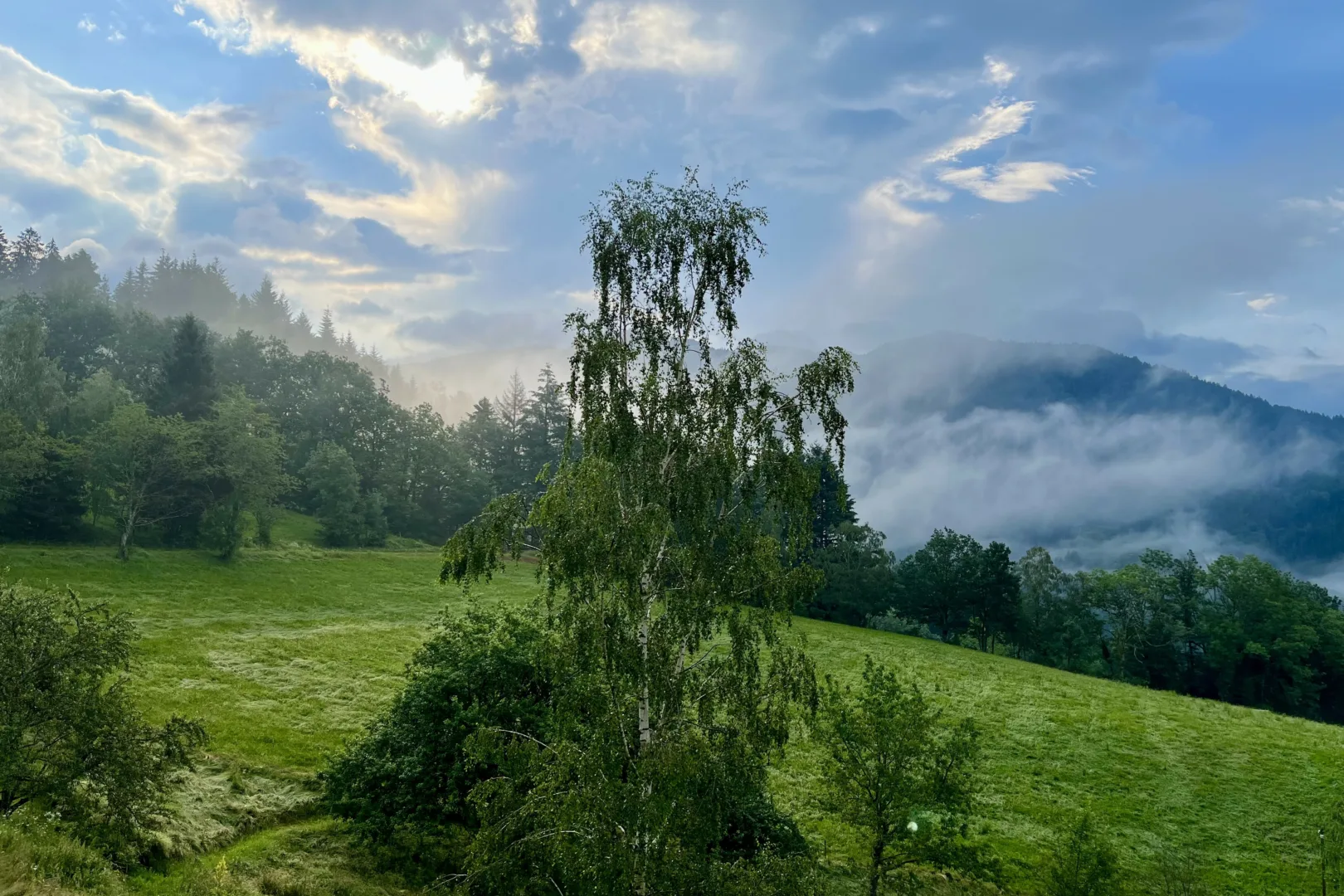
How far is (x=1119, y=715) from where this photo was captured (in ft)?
151

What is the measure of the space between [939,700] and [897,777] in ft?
96.0

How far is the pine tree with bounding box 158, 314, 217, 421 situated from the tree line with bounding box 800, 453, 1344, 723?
67723mm

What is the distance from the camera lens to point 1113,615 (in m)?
84.3

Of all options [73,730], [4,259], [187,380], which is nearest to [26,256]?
[4,259]

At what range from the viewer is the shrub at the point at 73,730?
48.9ft

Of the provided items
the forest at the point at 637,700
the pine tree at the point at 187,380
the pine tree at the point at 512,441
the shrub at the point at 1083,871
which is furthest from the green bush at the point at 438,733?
the pine tree at the point at 512,441

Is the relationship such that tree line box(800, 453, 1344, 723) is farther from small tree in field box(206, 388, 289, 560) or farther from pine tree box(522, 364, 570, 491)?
small tree in field box(206, 388, 289, 560)

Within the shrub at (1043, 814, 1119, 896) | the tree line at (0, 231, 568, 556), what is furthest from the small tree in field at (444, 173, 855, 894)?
the shrub at (1043, 814, 1119, 896)

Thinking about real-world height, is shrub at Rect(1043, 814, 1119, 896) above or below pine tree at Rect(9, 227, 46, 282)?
below

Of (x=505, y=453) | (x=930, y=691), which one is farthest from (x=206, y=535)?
(x=930, y=691)

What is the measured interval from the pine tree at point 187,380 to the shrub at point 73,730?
69.9m

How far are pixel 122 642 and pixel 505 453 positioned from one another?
311 feet

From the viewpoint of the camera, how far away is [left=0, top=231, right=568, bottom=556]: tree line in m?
58.0

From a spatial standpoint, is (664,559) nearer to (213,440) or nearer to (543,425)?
(213,440)
